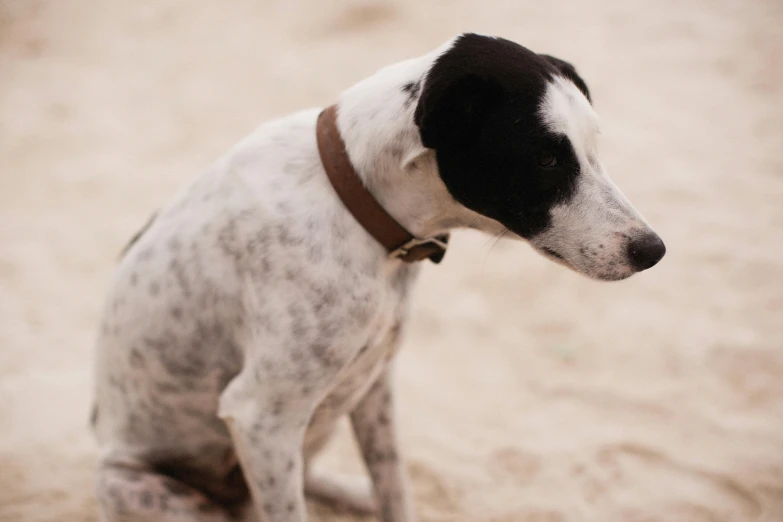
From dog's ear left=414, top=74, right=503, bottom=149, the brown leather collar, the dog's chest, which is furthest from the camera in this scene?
the dog's chest

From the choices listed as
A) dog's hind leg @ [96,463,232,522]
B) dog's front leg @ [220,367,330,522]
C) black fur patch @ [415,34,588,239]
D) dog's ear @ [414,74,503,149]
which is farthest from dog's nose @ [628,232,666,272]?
dog's hind leg @ [96,463,232,522]

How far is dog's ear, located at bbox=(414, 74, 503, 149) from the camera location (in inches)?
62.7

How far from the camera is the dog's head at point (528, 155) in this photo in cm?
162

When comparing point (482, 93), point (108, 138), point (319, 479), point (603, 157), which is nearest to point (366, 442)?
point (319, 479)

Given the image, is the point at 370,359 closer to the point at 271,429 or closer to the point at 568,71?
the point at 271,429

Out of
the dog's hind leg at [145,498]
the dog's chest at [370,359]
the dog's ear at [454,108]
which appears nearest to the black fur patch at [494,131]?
the dog's ear at [454,108]

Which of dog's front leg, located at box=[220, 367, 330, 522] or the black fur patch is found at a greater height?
the black fur patch

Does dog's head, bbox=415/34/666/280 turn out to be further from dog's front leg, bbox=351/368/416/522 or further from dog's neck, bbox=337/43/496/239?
dog's front leg, bbox=351/368/416/522

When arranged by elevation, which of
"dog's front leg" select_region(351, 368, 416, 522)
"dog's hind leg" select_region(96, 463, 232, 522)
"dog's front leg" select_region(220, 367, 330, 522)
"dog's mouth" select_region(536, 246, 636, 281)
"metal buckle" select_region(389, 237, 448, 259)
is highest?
"metal buckle" select_region(389, 237, 448, 259)

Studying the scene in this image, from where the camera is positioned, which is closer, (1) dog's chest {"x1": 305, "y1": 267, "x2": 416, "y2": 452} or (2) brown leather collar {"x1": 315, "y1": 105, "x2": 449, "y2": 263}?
(2) brown leather collar {"x1": 315, "y1": 105, "x2": 449, "y2": 263}

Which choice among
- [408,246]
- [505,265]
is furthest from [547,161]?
[505,265]

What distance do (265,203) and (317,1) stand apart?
5.88 metres

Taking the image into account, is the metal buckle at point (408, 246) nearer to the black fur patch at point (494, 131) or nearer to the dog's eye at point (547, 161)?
the black fur patch at point (494, 131)

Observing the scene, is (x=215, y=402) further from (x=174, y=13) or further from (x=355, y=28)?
(x=174, y=13)
